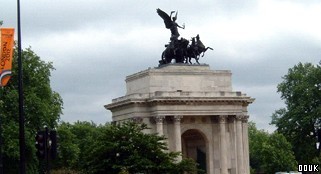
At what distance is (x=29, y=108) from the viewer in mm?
83500

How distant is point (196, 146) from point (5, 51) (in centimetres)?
5617

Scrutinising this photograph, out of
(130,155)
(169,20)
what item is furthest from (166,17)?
(130,155)

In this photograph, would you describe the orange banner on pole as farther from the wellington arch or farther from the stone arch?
the stone arch

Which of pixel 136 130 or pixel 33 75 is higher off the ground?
pixel 33 75

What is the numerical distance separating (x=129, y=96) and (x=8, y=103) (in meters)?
14.8

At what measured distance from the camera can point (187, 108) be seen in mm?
92062

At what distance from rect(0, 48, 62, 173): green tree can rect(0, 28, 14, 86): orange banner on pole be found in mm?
33908

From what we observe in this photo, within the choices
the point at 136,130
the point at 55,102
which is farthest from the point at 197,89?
the point at 136,130

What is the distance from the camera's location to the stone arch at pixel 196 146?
316ft

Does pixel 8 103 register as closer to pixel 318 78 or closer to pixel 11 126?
pixel 11 126

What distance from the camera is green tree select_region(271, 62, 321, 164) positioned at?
4190 inches

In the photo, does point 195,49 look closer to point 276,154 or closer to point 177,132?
point 177,132

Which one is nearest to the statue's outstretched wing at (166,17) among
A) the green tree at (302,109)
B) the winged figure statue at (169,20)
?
the winged figure statue at (169,20)

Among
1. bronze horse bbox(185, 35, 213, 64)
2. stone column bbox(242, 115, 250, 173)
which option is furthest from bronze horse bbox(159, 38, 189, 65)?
stone column bbox(242, 115, 250, 173)
